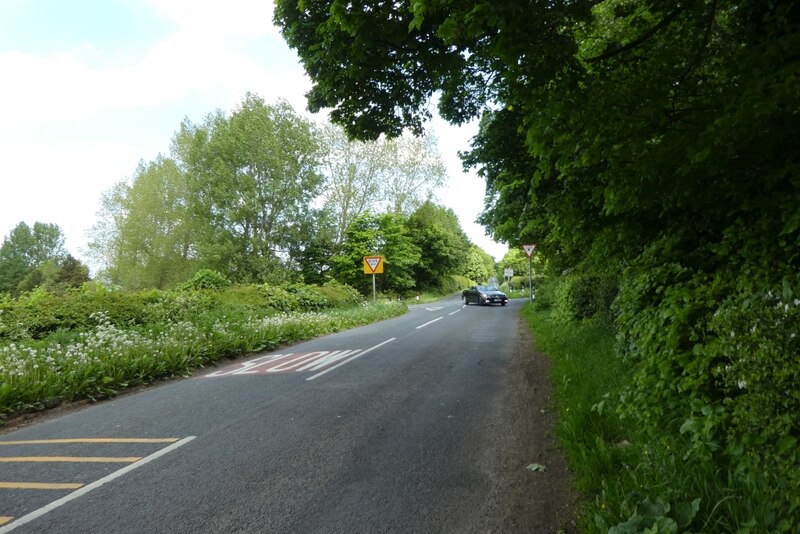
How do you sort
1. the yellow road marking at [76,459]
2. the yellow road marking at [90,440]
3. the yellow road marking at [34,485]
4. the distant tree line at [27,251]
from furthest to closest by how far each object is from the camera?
the distant tree line at [27,251] → the yellow road marking at [90,440] → the yellow road marking at [76,459] → the yellow road marking at [34,485]

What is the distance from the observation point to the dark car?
28.1 meters

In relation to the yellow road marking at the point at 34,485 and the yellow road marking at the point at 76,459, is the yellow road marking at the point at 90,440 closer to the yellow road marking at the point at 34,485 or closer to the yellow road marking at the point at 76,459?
the yellow road marking at the point at 76,459

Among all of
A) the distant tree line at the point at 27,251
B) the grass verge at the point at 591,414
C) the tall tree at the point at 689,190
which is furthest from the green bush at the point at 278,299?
the distant tree line at the point at 27,251

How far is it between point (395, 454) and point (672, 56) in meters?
4.53

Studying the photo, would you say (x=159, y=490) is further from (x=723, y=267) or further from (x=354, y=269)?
(x=354, y=269)

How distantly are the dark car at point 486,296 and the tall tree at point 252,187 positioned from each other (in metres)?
12.2

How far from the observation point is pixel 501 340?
12.0 m

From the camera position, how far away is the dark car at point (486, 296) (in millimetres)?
28141

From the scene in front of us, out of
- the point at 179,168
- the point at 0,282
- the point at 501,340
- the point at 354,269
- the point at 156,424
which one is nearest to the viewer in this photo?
the point at 156,424

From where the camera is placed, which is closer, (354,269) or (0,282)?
(354,269)

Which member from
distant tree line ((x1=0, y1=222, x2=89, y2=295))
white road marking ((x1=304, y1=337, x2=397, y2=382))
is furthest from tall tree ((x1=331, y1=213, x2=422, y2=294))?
distant tree line ((x1=0, y1=222, x2=89, y2=295))

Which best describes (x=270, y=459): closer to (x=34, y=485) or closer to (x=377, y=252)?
(x=34, y=485)

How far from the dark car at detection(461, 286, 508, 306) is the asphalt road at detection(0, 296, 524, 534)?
2099 cm

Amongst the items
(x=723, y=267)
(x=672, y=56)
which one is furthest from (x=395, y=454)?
(x=672, y=56)
